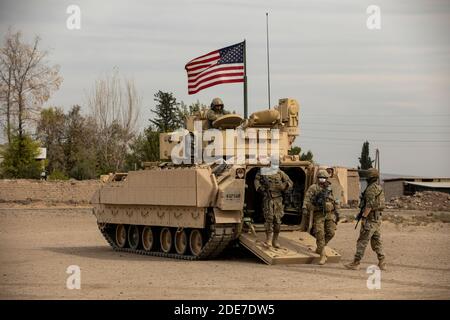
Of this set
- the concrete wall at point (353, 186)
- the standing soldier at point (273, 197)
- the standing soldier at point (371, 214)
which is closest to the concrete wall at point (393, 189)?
the concrete wall at point (353, 186)

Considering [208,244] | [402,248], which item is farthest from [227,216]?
[402,248]

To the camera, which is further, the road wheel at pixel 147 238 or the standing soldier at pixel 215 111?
the road wheel at pixel 147 238

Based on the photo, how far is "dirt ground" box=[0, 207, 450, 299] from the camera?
43.9ft

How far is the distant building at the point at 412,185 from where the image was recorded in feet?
190

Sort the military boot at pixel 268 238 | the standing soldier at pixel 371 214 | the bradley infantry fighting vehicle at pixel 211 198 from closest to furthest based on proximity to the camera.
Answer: the standing soldier at pixel 371 214, the military boot at pixel 268 238, the bradley infantry fighting vehicle at pixel 211 198

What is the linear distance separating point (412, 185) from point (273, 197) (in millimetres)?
41774

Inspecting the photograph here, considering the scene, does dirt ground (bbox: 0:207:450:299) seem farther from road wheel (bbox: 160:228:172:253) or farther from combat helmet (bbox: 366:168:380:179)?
combat helmet (bbox: 366:168:380:179)

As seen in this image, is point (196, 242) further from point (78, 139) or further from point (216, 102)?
point (78, 139)

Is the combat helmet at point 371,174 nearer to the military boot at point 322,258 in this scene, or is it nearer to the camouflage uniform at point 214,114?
the military boot at point 322,258

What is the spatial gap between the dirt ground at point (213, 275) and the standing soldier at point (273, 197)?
81 centimetres

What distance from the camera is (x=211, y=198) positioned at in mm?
18406

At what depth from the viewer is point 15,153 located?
5519cm

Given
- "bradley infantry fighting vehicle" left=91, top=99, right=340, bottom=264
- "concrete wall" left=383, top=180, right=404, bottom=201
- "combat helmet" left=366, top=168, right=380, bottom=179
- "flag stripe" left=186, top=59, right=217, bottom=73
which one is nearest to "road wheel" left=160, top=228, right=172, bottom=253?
"bradley infantry fighting vehicle" left=91, top=99, right=340, bottom=264
